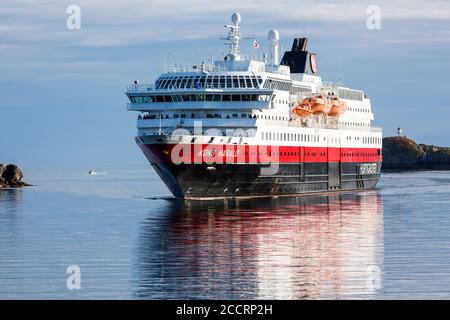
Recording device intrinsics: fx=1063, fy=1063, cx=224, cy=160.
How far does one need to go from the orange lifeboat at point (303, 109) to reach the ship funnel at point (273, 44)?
786cm

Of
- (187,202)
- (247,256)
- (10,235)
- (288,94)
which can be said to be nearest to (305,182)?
(288,94)

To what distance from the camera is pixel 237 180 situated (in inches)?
2692

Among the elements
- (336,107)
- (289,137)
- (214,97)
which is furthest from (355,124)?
(214,97)

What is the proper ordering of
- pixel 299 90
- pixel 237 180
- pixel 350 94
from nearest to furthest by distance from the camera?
pixel 237 180, pixel 299 90, pixel 350 94

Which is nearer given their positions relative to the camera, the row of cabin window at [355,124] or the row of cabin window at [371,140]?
the row of cabin window at [355,124]

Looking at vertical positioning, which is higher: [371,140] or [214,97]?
[214,97]

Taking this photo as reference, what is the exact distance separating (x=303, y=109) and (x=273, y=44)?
1104 cm

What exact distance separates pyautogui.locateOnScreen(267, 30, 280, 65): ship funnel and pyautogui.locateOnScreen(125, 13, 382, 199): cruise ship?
2022mm

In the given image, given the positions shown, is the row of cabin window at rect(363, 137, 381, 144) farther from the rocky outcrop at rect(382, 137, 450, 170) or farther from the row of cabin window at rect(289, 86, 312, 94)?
the rocky outcrop at rect(382, 137, 450, 170)

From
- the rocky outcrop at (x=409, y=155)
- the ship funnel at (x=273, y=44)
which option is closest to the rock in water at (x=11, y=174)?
the ship funnel at (x=273, y=44)

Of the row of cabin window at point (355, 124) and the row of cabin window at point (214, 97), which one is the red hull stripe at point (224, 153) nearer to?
the row of cabin window at point (214, 97)

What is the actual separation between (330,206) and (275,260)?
29.5 meters

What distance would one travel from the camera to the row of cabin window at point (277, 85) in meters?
72.8

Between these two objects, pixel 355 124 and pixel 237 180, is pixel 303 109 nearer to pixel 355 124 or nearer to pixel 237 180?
pixel 237 180
